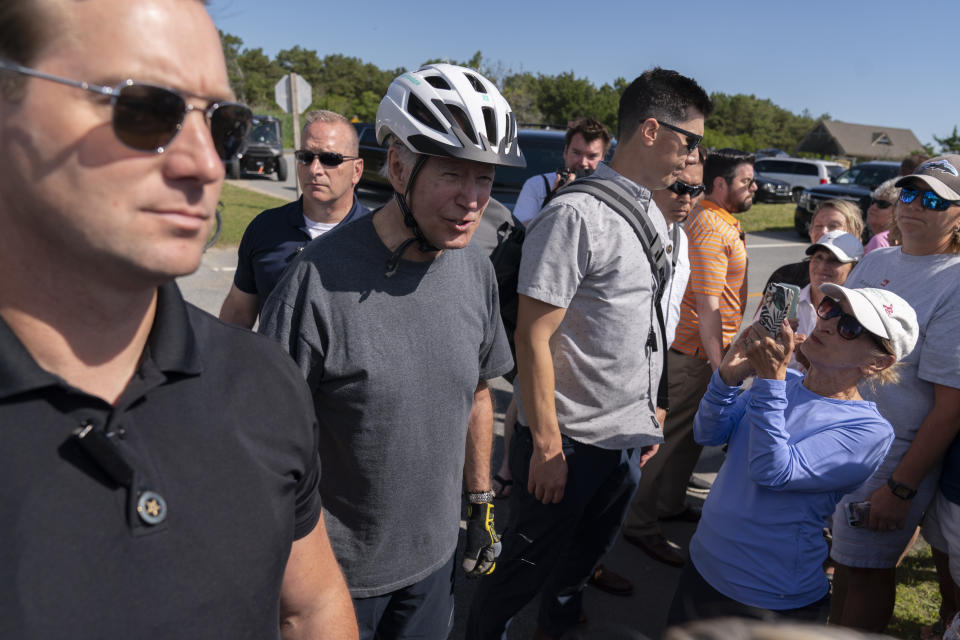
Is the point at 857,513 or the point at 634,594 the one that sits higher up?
the point at 857,513

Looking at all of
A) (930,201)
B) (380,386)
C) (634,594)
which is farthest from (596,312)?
(634,594)

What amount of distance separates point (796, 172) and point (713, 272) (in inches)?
1049

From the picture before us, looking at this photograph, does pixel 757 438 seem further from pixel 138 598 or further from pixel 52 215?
pixel 52 215

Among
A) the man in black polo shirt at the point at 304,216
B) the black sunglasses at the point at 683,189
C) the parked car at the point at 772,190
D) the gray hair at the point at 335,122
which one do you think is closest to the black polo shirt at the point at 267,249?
the man in black polo shirt at the point at 304,216

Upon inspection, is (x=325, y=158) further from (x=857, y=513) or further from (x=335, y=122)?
(x=857, y=513)

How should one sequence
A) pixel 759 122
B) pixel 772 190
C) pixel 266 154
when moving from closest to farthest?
pixel 266 154 < pixel 772 190 < pixel 759 122

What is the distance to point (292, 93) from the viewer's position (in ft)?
41.7

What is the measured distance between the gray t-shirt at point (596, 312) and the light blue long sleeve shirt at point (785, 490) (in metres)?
0.46

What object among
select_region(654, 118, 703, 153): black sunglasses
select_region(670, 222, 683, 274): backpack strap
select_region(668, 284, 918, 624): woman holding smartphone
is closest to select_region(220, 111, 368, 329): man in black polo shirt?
select_region(654, 118, 703, 153): black sunglasses

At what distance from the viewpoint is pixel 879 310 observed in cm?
257

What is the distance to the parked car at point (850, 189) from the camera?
18188 mm

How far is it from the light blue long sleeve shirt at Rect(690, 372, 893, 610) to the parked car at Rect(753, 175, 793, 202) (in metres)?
25.6

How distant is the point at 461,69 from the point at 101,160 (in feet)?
5.38

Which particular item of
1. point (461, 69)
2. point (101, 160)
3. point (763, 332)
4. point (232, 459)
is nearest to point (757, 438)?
point (763, 332)
